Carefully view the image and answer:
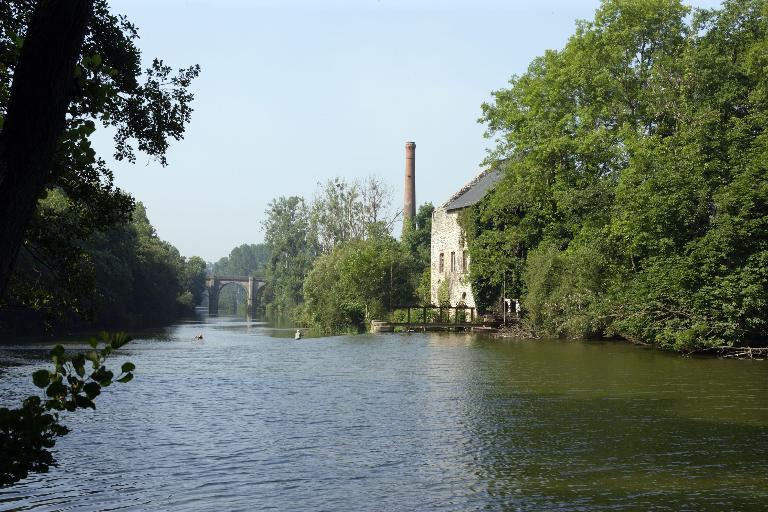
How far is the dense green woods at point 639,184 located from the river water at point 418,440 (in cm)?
384

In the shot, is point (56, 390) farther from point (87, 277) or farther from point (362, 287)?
point (362, 287)

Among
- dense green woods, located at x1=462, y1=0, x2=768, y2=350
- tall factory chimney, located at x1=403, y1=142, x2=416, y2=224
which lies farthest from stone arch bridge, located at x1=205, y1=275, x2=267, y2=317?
dense green woods, located at x1=462, y1=0, x2=768, y2=350

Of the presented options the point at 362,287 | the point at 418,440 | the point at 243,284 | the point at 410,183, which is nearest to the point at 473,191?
the point at 362,287

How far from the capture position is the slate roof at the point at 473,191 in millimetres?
44312

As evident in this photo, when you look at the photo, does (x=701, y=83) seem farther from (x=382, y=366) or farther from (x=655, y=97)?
(x=382, y=366)

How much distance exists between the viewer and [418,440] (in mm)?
13141

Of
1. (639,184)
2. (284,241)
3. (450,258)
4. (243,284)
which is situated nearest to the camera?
(639,184)

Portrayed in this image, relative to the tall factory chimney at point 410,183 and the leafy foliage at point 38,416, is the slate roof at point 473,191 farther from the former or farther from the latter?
the leafy foliage at point 38,416

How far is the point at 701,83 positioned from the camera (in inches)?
1244

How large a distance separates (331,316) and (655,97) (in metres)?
23.6

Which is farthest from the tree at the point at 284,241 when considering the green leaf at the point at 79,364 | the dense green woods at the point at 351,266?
the green leaf at the point at 79,364

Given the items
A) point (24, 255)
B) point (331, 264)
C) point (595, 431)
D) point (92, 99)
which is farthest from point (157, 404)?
point (331, 264)

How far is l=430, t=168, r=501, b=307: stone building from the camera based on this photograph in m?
45.3

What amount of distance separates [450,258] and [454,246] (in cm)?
96
